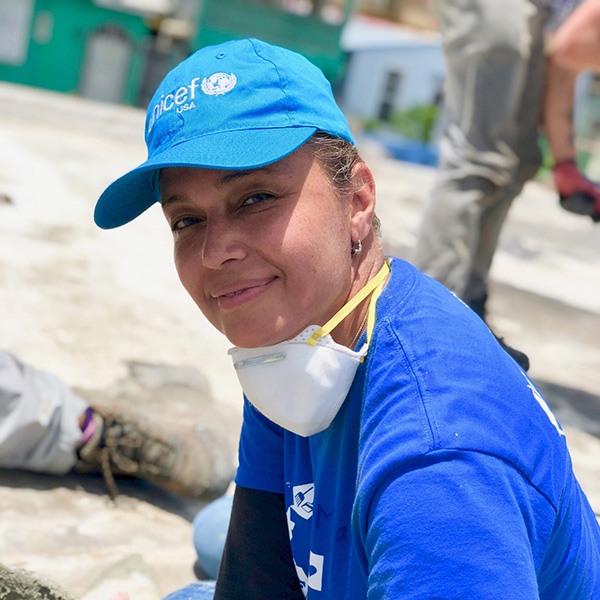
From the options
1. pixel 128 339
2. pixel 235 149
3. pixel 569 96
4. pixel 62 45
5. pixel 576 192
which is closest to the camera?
pixel 235 149

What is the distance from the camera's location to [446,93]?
3639 mm

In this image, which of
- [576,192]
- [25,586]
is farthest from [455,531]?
[576,192]

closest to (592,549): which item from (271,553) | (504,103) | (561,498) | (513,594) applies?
(561,498)

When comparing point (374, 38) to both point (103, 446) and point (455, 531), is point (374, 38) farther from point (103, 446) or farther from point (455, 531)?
point (455, 531)

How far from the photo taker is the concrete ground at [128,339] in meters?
2.10

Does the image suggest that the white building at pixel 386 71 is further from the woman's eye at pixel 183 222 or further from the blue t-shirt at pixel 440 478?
the blue t-shirt at pixel 440 478

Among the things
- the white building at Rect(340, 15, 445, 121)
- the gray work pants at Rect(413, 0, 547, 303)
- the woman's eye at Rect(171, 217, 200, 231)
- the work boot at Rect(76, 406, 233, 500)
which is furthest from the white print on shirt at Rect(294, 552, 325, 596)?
the white building at Rect(340, 15, 445, 121)

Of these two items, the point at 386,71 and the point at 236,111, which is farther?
the point at 386,71

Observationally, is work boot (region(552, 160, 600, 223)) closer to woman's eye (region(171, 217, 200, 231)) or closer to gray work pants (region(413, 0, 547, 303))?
gray work pants (region(413, 0, 547, 303))

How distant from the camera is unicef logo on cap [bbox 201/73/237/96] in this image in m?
1.15

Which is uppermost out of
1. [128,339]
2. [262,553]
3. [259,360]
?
[259,360]

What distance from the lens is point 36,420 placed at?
223cm

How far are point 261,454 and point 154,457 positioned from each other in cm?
94

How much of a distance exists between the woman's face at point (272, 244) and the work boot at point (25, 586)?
2.21 ft
